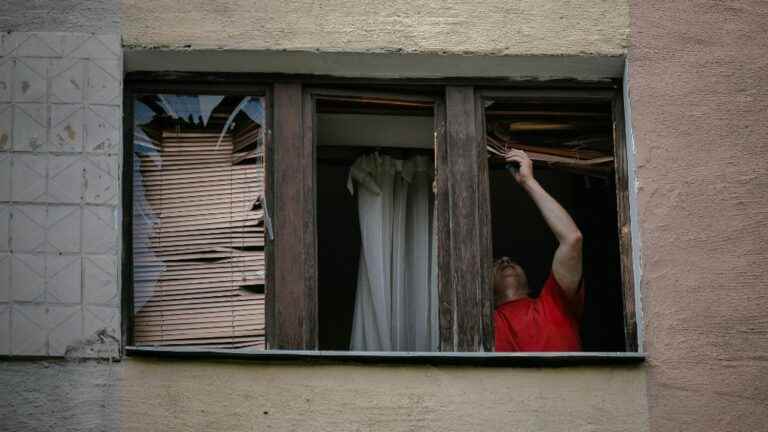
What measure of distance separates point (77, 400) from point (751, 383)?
10.3 ft

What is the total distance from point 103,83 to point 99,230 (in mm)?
749

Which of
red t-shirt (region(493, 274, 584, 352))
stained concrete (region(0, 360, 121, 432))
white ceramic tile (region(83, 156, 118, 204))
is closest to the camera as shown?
stained concrete (region(0, 360, 121, 432))

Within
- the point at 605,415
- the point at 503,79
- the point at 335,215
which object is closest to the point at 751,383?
the point at 605,415

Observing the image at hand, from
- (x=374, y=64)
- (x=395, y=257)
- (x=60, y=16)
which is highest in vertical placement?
(x=60, y=16)

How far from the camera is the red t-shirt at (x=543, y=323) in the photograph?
7.58 meters

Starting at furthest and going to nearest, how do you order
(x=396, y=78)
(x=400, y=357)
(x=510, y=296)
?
(x=510, y=296) → (x=396, y=78) → (x=400, y=357)

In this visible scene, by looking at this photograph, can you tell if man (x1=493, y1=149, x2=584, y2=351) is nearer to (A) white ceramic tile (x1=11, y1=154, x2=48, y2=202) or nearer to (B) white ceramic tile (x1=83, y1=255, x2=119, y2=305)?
(B) white ceramic tile (x1=83, y1=255, x2=119, y2=305)

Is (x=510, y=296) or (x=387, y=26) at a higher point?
(x=387, y=26)

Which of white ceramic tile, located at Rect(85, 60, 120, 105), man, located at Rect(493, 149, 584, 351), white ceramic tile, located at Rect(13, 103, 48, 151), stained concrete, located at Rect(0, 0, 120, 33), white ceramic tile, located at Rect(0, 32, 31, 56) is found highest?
stained concrete, located at Rect(0, 0, 120, 33)

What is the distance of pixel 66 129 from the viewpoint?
6.95 m

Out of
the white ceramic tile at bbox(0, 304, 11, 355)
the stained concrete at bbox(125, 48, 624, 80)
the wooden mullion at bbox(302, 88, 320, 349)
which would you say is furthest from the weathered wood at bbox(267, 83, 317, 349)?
the white ceramic tile at bbox(0, 304, 11, 355)

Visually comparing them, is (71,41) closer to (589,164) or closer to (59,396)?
(59,396)

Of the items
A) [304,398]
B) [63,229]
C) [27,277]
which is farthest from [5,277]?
[304,398]

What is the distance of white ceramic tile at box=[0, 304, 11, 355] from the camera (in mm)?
6637
